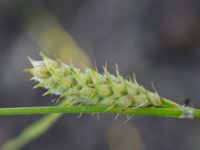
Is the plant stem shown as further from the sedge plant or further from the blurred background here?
the blurred background

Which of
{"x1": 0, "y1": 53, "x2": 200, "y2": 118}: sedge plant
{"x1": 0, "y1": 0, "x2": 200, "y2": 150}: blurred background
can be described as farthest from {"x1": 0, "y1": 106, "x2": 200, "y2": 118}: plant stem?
{"x1": 0, "y1": 0, "x2": 200, "y2": 150}: blurred background

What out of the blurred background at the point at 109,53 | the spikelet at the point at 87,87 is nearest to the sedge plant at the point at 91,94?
the spikelet at the point at 87,87

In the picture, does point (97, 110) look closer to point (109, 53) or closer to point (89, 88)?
point (89, 88)

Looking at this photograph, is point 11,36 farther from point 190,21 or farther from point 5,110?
point 5,110

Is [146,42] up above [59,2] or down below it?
below

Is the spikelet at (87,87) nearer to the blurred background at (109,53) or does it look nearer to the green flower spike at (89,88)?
the green flower spike at (89,88)

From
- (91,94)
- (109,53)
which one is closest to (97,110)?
(91,94)

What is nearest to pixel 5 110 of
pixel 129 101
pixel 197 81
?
pixel 129 101
